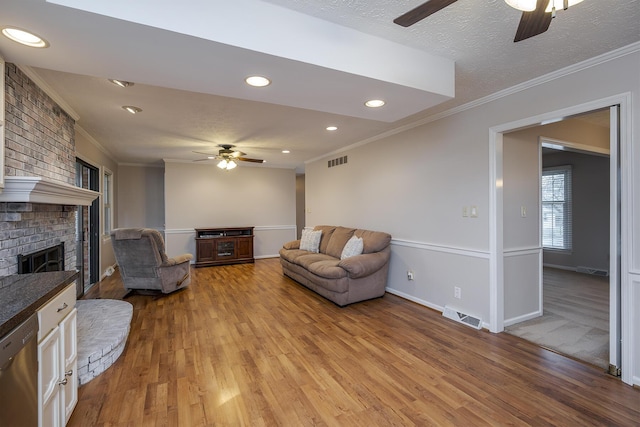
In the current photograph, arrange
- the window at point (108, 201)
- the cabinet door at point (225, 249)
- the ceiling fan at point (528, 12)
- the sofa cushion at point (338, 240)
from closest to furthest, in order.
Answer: the ceiling fan at point (528, 12) < the sofa cushion at point (338, 240) < the window at point (108, 201) < the cabinet door at point (225, 249)

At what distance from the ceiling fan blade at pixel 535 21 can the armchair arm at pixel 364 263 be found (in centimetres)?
285

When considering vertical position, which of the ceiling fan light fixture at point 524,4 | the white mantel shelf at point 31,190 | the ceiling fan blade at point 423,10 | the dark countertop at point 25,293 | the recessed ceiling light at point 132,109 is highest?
the recessed ceiling light at point 132,109

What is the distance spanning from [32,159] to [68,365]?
1870 millimetres

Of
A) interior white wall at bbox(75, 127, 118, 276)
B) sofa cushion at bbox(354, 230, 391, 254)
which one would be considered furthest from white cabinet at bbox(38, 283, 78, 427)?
interior white wall at bbox(75, 127, 118, 276)

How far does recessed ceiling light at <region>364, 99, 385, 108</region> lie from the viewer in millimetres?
2395

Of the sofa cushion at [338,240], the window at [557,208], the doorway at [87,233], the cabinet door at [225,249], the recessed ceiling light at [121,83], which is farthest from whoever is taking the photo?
the cabinet door at [225,249]

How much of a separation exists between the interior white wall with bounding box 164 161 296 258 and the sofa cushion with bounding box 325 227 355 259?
9.86 ft

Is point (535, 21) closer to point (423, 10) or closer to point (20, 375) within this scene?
point (423, 10)

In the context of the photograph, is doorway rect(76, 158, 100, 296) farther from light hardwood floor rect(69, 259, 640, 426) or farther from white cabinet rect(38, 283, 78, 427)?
white cabinet rect(38, 283, 78, 427)

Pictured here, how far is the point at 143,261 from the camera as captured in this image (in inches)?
165

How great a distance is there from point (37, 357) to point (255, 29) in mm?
1935

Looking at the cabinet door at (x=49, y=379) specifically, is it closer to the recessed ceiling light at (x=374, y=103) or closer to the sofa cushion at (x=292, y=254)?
the recessed ceiling light at (x=374, y=103)

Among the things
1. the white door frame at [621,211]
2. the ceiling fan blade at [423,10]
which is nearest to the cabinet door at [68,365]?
the ceiling fan blade at [423,10]

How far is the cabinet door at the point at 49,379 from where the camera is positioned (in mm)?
1356
